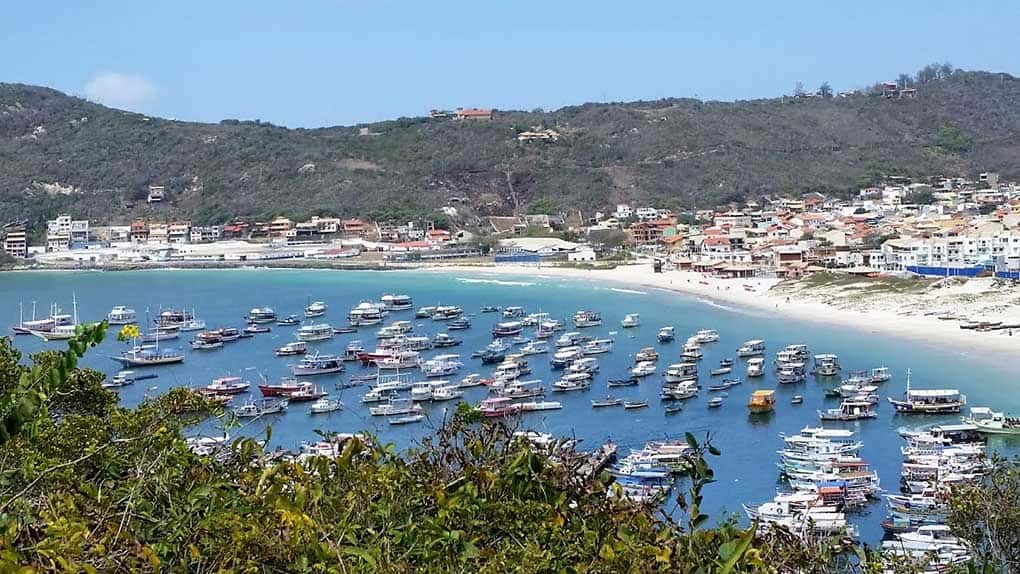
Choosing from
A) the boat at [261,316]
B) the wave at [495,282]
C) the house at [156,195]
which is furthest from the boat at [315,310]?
the house at [156,195]

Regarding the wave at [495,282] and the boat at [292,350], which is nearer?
the boat at [292,350]

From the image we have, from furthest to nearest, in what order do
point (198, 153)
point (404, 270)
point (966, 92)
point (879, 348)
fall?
point (966, 92), point (198, 153), point (404, 270), point (879, 348)

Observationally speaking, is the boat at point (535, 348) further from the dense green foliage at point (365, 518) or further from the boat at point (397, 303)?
the dense green foliage at point (365, 518)

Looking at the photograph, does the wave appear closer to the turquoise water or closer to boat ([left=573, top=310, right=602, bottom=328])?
the turquoise water

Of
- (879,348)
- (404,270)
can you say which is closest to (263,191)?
(404,270)

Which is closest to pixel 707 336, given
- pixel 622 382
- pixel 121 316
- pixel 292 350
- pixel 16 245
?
pixel 622 382

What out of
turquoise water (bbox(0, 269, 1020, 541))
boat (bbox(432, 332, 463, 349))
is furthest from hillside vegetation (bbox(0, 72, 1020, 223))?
boat (bbox(432, 332, 463, 349))

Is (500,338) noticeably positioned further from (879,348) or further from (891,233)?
(891,233)
